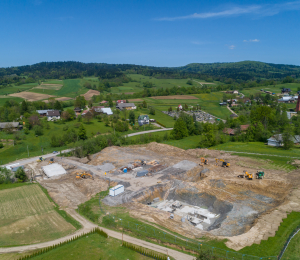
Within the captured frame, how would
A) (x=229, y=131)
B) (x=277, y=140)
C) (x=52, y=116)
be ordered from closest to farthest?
(x=277, y=140), (x=229, y=131), (x=52, y=116)

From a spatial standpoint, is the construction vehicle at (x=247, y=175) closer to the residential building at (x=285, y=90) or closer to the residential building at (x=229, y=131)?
the residential building at (x=229, y=131)

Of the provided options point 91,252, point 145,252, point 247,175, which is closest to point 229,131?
point 247,175

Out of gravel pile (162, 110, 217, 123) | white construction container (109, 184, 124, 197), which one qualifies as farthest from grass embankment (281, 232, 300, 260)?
gravel pile (162, 110, 217, 123)

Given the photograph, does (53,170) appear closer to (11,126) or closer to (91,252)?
(91,252)

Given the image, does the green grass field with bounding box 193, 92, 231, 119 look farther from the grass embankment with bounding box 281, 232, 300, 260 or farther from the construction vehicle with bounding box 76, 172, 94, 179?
the grass embankment with bounding box 281, 232, 300, 260

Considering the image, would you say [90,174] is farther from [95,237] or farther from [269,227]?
[269,227]

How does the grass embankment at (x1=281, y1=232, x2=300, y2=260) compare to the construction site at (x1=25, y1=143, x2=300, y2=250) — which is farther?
the construction site at (x1=25, y1=143, x2=300, y2=250)
